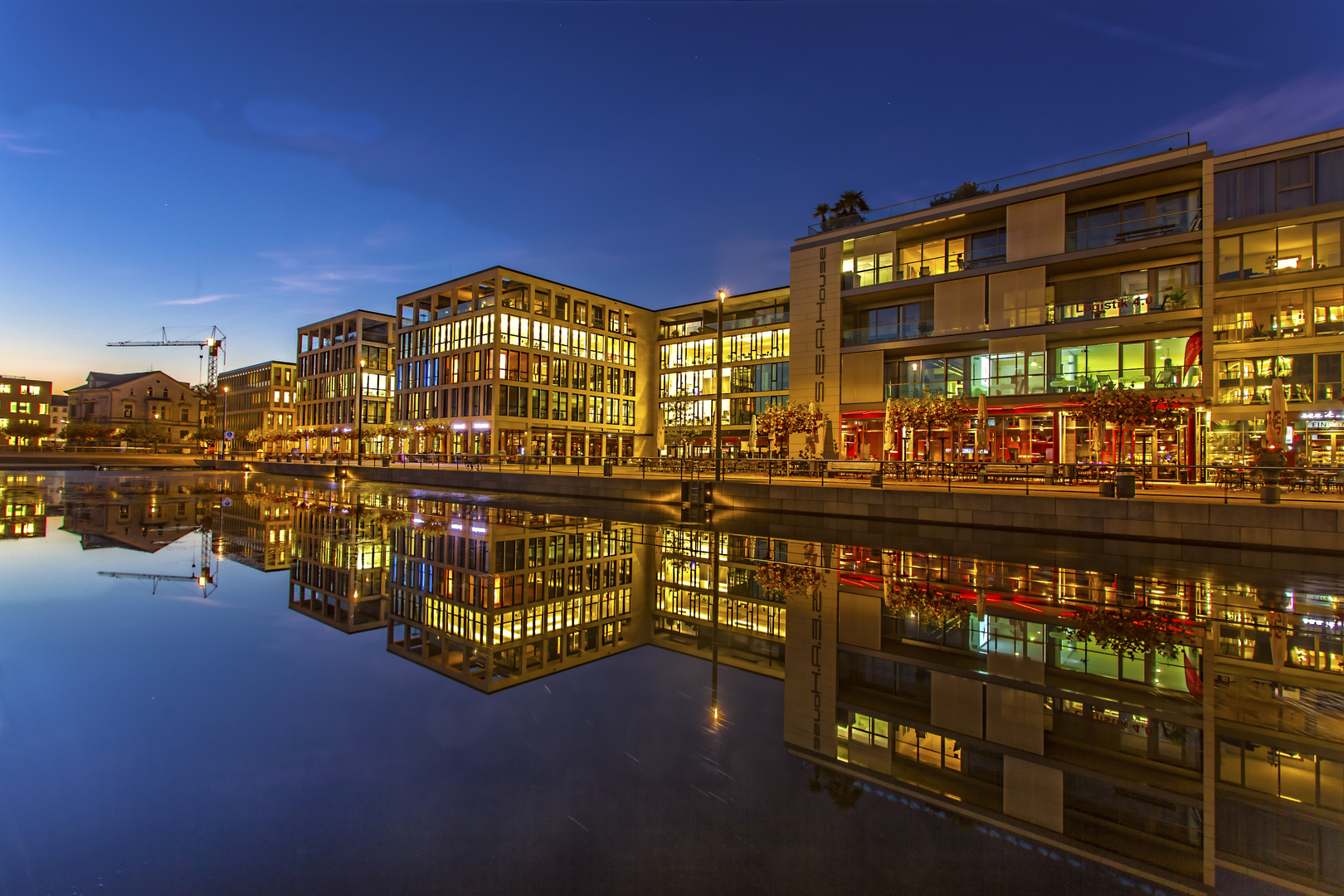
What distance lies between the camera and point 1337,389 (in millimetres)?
26078

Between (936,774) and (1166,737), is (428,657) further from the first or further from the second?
(1166,737)

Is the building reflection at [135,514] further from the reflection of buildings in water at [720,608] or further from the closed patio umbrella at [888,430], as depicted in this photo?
the closed patio umbrella at [888,430]

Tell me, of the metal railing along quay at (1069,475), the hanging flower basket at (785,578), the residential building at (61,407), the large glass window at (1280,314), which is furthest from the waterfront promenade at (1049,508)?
the residential building at (61,407)

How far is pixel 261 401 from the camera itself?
331 ft

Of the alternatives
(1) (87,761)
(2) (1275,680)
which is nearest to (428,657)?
(1) (87,761)

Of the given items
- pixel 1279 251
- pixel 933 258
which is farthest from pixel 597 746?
pixel 1279 251

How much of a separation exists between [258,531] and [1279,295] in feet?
141

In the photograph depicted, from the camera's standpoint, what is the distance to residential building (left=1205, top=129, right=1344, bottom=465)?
2652 centimetres

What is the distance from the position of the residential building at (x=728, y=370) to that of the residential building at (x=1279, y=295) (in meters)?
30.2

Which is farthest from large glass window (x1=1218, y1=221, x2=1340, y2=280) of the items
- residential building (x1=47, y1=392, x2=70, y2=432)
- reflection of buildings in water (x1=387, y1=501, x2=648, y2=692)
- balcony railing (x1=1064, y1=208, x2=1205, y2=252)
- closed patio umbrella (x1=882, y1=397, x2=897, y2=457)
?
residential building (x1=47, y1=392, x2=70, y2=432)

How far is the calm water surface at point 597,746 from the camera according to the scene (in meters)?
2.52

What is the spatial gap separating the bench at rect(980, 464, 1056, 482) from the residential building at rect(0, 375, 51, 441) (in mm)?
146037

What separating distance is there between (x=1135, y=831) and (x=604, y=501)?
23.3m

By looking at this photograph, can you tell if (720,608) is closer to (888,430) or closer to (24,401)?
(888,430)
